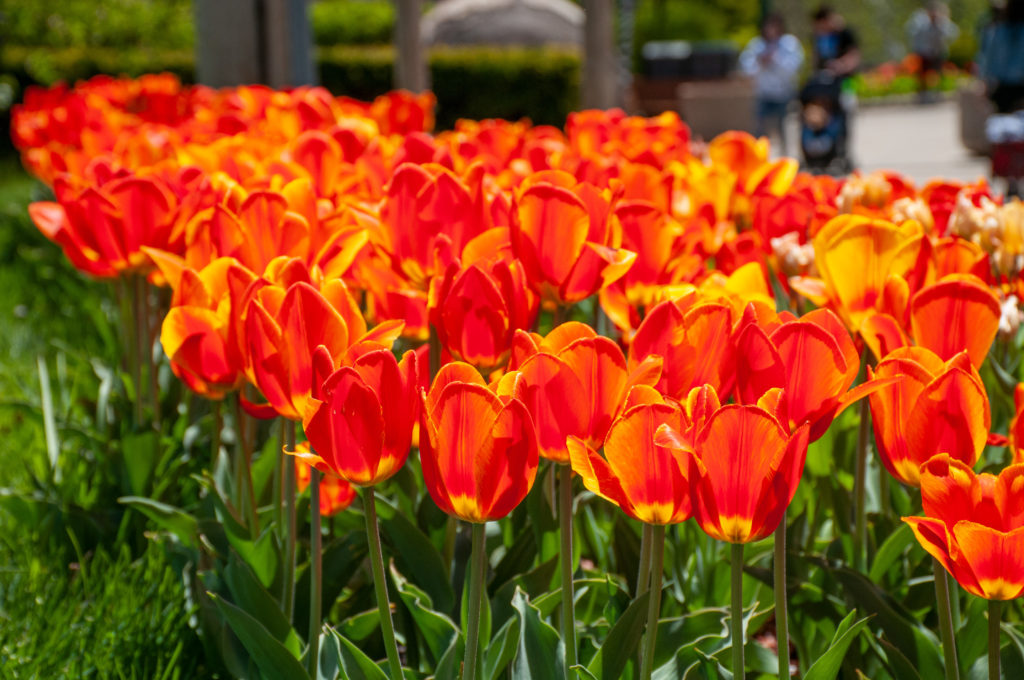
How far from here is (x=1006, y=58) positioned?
907 centimetres

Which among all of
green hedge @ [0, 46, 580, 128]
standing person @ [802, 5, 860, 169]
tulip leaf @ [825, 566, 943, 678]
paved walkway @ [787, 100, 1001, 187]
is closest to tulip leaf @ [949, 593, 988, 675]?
tulip leaf @ [825, 566, 943, 678]

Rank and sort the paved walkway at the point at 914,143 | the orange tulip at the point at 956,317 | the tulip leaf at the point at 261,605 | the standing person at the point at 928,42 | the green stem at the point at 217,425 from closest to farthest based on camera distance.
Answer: the orange tulip at the point at 956,317, the tulip leaf at the point at 261,605, the green stem at the point at 217,425, the paved walkway at the point at 914,143, the standing person at the point at 928,42

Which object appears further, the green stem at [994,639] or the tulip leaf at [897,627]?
the tulip leaf at [897,627]

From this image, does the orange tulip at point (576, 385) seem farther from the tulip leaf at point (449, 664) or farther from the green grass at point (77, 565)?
the green grass at point (77, 565)

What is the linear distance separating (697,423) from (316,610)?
62 cm

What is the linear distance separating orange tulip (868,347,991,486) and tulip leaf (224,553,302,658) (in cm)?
82

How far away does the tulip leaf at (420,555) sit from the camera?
1698mm

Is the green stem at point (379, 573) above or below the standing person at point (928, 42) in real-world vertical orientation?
below

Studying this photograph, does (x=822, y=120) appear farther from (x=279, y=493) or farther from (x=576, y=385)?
(x=576, y=385)

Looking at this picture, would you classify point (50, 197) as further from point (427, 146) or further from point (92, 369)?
point (427, 146)

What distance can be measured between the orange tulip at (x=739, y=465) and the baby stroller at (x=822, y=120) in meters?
12.5

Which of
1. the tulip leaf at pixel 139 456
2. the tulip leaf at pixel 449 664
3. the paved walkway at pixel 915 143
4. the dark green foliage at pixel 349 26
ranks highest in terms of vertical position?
the dark green foliage at pixel 349 26

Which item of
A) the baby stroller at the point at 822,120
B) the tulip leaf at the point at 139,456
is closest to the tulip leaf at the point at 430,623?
the tulip leaf at the point at 139,456

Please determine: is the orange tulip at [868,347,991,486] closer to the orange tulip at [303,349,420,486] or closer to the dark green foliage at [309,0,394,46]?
the orange tulip at [303,349,420,486]
